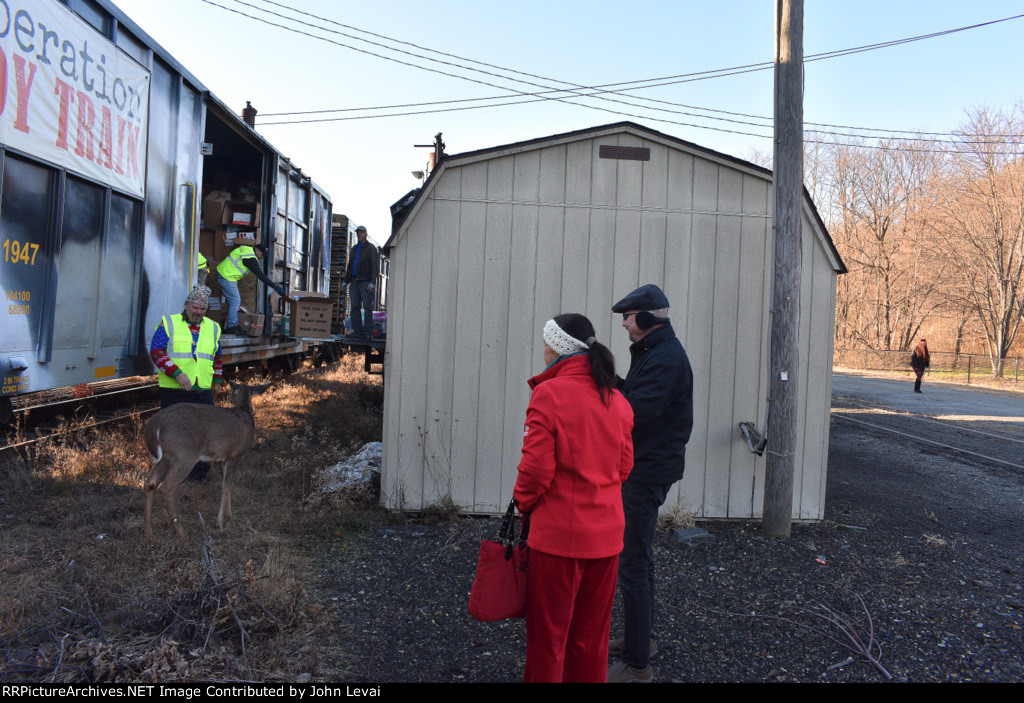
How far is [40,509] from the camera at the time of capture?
5.21 meters

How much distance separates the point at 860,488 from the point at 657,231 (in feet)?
13.4

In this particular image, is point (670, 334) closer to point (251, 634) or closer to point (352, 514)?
point (251, 634)

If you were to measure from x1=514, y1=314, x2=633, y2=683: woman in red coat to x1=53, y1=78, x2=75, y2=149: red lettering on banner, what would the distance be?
4.78 meters

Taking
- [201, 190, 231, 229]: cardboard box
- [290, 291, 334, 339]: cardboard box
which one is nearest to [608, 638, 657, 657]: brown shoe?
[290, 291, 334, 339]: cardboard box

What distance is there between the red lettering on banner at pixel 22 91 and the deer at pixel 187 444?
88.1 inches

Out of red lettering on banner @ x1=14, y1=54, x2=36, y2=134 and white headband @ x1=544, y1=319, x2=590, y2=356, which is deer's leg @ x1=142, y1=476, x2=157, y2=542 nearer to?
red lettering on banner @ x1=14, y1=54, x2=36, y2=134

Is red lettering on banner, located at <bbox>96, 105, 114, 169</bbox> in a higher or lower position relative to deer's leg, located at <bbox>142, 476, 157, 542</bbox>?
higher

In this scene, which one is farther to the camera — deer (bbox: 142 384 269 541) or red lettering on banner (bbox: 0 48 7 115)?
deer (bbox: 142 384 269 541)

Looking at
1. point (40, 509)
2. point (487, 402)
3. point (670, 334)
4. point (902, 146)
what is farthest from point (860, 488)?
point (902, 146)

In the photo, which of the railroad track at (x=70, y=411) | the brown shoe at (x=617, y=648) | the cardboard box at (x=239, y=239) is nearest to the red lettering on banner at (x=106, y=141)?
the railroad track at (x=70, y=411)

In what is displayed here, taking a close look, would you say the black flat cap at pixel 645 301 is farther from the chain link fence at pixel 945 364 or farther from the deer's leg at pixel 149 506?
the chain link fence at pixel 945 364

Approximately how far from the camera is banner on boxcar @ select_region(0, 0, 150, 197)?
4.80 metres

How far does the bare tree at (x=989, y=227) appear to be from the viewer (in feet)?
101

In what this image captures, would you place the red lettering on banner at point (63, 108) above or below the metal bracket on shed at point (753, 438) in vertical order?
above
